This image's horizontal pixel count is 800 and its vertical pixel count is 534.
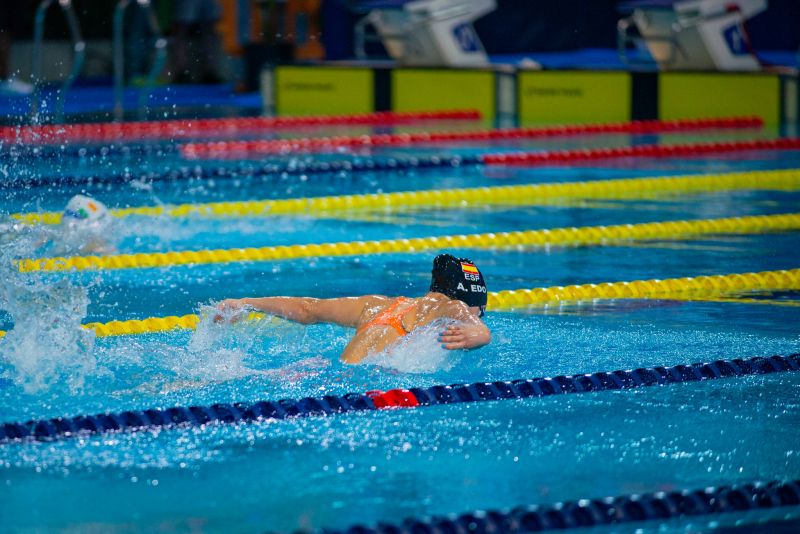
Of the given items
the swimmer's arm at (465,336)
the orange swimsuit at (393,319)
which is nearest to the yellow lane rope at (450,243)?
the orange swimsuit at (393,319)

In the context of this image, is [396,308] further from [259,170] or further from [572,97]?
[572,97]

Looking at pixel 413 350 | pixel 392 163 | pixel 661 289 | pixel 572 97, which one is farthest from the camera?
pixel 572 97

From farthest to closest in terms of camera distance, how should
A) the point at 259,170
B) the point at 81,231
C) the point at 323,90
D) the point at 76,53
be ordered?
1. the point at 323,90
2. the point at 76,53
3. the point at 259,170
4. the point at 81,231

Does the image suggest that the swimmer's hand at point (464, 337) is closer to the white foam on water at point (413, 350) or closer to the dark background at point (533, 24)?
the white foam on water at point (413, 350)

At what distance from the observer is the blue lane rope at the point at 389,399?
299cm

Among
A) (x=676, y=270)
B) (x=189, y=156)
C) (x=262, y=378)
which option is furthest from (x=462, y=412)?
(x=189, y=156)

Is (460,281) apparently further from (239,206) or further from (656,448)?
(239,206)

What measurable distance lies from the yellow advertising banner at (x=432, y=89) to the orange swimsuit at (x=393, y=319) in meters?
9.72

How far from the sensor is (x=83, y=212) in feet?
18.0

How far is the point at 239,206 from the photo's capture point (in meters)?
6.91

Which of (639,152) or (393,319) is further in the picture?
(639,152)

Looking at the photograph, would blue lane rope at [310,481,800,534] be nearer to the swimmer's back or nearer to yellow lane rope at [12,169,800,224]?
the swimmer's back

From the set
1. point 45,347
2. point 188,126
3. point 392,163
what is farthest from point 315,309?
point 188,126

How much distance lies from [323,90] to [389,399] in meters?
10.8
